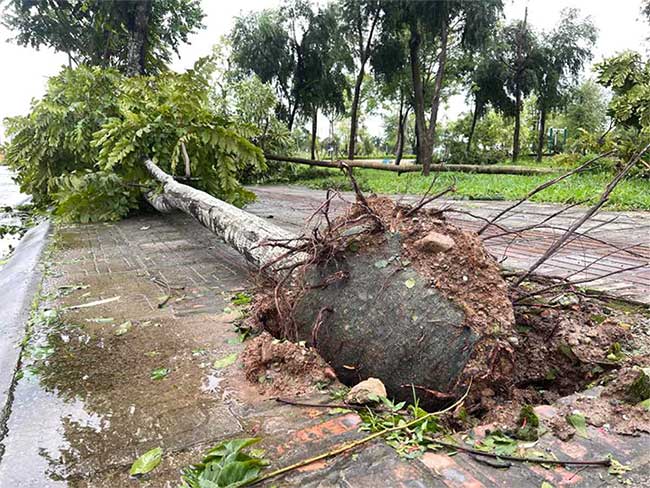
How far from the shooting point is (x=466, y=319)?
1.85 metres

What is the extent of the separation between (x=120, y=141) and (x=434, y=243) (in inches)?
243

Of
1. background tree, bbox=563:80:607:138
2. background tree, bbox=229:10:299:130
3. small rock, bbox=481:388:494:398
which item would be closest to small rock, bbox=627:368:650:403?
small rock, bbox=481:388:494:398

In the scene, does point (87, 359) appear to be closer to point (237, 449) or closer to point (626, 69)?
point (237, 449)

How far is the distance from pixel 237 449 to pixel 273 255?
5.57 feet

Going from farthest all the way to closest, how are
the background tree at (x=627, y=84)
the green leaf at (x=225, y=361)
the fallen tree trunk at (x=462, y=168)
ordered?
the fallen tree trunk at (x=462, y=168) → the background tree at (x=627, y=84) → the green leaf at (x=225, y=361)

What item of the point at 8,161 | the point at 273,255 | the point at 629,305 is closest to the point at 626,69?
the point at 629,305

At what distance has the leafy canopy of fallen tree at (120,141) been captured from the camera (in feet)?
23.4

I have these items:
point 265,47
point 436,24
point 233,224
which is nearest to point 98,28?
point 265,47

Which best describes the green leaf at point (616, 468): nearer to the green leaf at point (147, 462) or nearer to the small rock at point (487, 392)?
the small rock at point (487, 392)

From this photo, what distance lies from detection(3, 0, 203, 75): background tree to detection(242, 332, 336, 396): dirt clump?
48.9 ft

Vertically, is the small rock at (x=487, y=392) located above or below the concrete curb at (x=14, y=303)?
above

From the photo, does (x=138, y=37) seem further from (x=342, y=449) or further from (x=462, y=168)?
(x=342, y=449)

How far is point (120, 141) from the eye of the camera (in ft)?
23.0

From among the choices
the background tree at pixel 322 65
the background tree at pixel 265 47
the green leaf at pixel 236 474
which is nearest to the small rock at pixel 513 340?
the green leaf at pixel 236 474
